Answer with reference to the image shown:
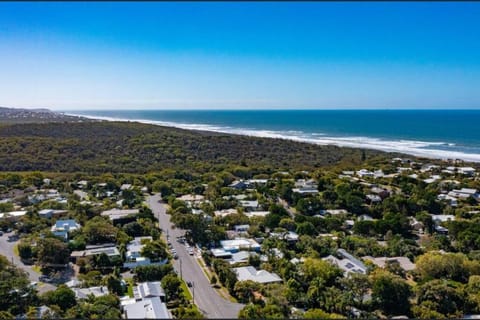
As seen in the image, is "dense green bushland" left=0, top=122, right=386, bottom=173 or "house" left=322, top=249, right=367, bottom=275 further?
"dense green bushland" left=0, top=122, right=386, bottom=173

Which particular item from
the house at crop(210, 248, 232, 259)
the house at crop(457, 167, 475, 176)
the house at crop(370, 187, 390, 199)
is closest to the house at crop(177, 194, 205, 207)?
the house at crop(210, 248, 232, 259)

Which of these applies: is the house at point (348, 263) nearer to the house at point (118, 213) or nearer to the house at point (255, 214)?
the house at point (255, 214)

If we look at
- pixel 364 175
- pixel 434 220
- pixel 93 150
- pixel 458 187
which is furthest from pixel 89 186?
pixel 458 187

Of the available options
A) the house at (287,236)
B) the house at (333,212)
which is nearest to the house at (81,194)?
the house at (287,236)

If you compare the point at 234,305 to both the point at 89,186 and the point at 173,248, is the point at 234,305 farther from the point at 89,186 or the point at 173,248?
the point at 89,186

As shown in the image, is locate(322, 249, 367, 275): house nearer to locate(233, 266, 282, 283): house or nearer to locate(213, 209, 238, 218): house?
locate(233, 266, 282, 283): house

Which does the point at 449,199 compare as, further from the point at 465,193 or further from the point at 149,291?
the point at 149,291
